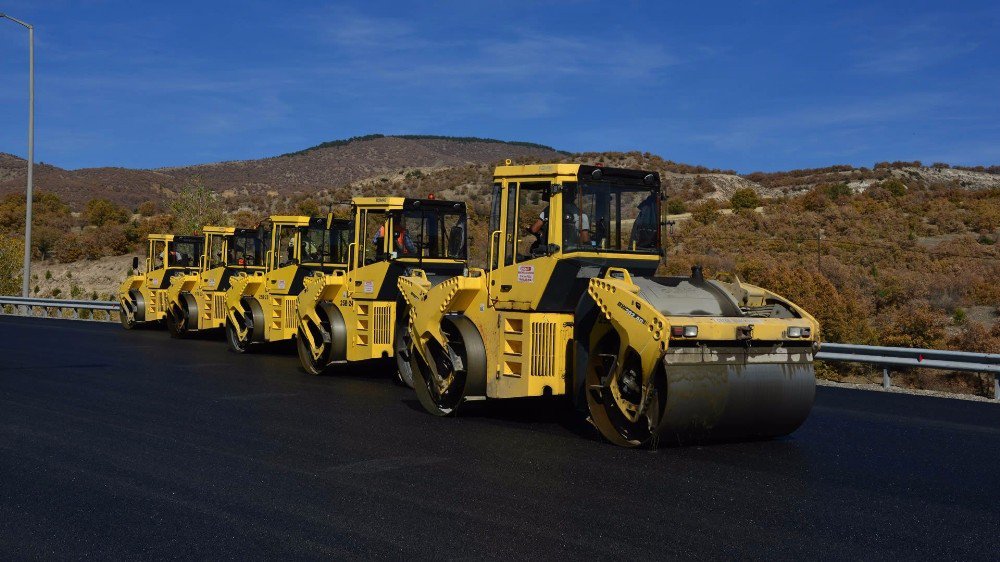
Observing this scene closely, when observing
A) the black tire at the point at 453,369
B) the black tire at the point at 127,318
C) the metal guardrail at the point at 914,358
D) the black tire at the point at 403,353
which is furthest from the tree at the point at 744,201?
the black tire at the point at 453,369

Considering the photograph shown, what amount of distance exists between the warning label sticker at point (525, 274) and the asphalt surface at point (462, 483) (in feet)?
4.87

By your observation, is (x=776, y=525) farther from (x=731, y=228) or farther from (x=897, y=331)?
(x=731, y=228)

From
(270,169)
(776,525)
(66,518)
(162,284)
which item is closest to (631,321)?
(776,525)

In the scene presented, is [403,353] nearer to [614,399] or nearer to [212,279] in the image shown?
[614,399]

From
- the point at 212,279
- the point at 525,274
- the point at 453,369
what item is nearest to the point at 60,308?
the point at 212,279

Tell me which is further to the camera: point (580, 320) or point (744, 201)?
point (744, 201)

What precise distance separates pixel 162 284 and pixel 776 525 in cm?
2054

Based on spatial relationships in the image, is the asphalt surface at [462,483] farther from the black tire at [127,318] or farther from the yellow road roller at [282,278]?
the black tire at [127,318]

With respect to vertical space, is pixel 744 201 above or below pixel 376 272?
above

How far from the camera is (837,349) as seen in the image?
1466 centimetres

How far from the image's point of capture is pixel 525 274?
31.4 feet

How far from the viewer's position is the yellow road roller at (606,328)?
7852 mm

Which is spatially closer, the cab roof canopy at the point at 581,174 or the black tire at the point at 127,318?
the cab roof canopy at the point at 581,174

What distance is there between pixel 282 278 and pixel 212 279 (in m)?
4.36
